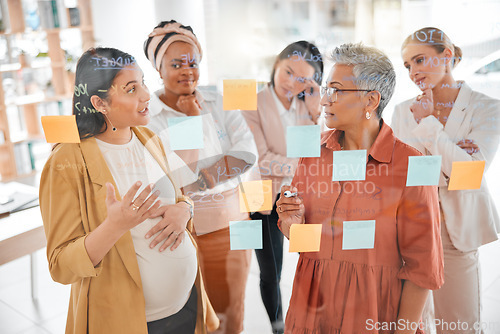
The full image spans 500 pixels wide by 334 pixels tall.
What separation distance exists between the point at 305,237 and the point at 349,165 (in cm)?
30

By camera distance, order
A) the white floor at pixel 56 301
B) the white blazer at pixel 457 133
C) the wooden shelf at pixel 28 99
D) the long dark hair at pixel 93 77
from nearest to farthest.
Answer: the long dark hair at pixel 93 77, the white blazer at pixel 457 133, the white floor at pixel 56 301, the wooden shelf at pixel 28 99

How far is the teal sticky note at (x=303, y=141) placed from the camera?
133cm

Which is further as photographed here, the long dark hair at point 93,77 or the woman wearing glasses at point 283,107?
the woman wearing glasses at point 283,107

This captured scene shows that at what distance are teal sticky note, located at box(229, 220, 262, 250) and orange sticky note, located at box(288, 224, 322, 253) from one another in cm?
12

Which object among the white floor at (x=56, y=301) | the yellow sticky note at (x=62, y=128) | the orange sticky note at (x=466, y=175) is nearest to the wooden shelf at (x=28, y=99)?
the white floor at (x=56, y=301)

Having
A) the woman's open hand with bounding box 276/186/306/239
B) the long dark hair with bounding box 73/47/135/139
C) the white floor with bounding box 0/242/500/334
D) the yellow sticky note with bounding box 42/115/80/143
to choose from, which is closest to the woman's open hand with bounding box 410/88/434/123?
the woman's open hand with bounding box 276/186/306/239

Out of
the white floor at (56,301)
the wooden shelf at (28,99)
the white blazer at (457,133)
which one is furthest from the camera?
the wooden shelf at (28,99)

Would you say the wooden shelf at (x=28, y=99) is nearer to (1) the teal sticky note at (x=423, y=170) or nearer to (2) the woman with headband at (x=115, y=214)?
(2) the woman with headband at (x=115, y=214)

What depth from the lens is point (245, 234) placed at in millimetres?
1423

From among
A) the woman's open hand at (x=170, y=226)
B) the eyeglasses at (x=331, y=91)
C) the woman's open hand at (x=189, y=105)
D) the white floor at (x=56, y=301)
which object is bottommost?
the white floor at (x=56, y=301)

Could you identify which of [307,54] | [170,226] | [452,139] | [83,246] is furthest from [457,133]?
Result: [83,246]

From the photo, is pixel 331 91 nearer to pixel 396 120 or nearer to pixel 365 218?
pixel 396 120

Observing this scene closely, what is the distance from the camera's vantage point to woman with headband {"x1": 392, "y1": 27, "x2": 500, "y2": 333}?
4.31 ft

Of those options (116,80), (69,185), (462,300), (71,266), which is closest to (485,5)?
(462,300)
